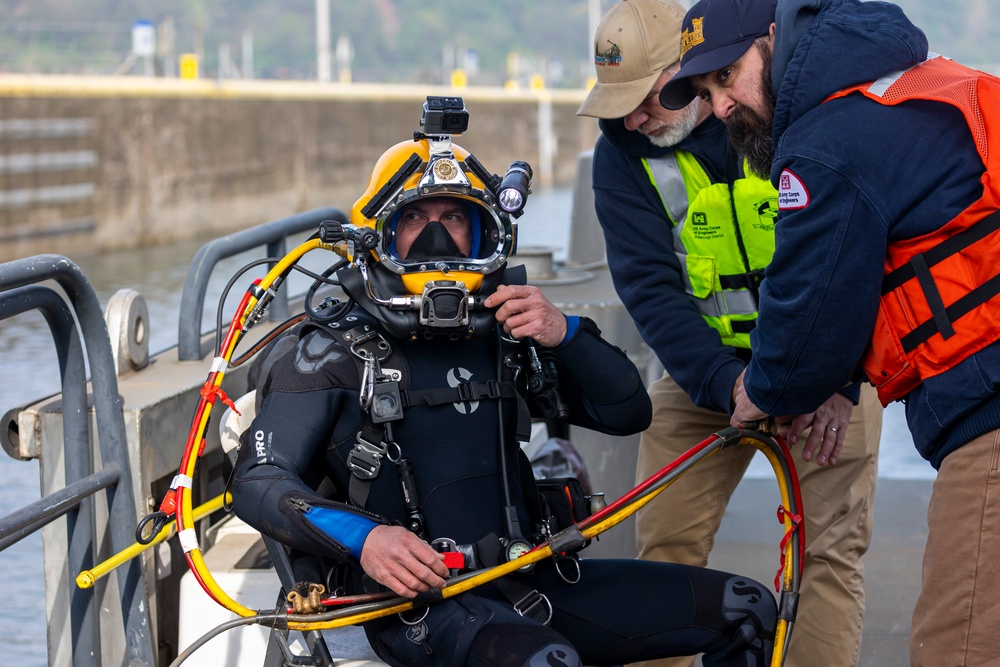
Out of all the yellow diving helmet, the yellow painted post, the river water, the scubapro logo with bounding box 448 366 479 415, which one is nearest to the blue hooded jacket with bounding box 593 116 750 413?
the yellow diving helmet

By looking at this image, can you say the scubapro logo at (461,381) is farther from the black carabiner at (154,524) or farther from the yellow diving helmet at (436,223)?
the black carabiner at (154,524)

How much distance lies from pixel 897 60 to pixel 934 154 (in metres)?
0.19

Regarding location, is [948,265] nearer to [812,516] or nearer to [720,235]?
[720,235]

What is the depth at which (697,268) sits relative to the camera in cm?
309

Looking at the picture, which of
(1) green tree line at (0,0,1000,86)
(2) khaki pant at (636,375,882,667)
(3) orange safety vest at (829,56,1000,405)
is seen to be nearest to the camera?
(3) orange safety vest at (829,56,1000,405)

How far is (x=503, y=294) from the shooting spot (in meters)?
2.57

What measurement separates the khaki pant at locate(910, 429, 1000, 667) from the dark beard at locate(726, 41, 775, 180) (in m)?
0.69

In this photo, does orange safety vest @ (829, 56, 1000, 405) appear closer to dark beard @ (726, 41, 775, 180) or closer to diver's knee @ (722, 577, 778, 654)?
dark beard @ (726, 41, 775, 180)

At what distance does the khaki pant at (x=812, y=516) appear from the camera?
10.2 feet

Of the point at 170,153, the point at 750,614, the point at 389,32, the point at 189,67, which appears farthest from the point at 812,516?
the point at 389,32

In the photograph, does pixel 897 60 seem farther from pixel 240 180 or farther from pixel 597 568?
pixel 240 180

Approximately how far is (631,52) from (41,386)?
703 cm

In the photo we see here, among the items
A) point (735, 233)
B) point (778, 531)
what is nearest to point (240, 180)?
point (778, 531)

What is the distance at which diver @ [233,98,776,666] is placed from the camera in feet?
8.03
